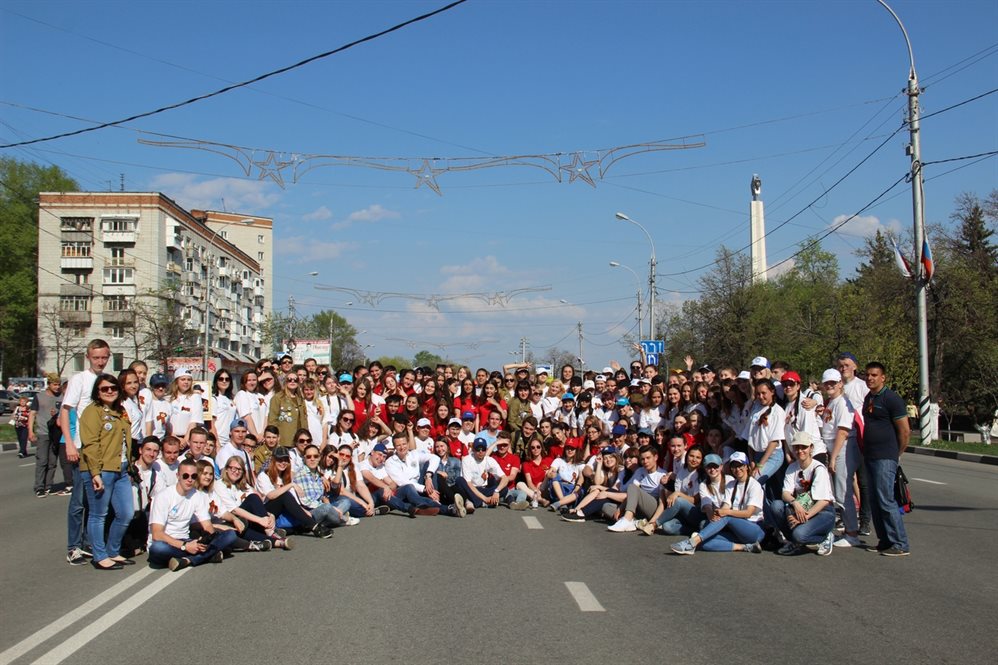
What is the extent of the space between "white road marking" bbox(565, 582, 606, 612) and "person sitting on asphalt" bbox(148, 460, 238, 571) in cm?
355

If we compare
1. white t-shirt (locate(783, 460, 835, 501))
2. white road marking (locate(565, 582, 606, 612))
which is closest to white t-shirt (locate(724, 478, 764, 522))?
white t-shirt (locate(783, 460, 835, 501))

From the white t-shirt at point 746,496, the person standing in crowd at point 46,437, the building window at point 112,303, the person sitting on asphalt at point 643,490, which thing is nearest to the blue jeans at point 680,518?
the person sitting on asphalt at point 643,490

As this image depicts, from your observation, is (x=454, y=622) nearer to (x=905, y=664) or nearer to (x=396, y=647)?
(x=396, y=647)

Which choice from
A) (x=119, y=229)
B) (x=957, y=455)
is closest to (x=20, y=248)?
(x=119, y=229)

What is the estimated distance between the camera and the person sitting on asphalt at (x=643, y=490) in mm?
11992

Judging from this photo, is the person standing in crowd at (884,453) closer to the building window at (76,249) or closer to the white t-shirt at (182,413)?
the white t-shirt at (182,413)

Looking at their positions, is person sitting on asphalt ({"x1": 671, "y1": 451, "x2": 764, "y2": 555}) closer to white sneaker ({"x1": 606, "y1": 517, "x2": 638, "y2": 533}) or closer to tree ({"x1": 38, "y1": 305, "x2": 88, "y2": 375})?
white sneaker ({"x1": 606, "y1": 517, "x2": 638, "y2": 533})

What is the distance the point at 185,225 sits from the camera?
279 feet

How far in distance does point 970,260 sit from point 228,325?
71.1 metres

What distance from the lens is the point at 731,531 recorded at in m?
10.4

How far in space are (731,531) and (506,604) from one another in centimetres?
390

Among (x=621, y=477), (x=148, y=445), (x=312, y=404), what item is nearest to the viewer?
(x=148, y=445)

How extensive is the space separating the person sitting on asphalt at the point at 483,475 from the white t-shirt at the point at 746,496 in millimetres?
4510

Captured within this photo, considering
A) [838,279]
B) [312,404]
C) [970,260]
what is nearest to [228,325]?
[838,279]
